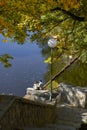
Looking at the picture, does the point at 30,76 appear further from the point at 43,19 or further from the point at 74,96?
the point at 43,19

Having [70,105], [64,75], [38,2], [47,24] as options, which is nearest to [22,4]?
[38,2]

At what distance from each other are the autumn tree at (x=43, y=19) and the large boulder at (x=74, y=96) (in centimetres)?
273

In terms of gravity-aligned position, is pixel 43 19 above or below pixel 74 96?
above

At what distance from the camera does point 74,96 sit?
1969cm

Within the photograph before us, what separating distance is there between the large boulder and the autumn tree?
2734mm

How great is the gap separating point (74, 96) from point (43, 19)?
411 centimetres

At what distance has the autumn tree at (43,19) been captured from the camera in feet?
41.4

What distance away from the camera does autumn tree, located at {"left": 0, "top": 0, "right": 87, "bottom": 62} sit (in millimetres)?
12633

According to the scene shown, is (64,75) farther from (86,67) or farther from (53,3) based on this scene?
(53,3)

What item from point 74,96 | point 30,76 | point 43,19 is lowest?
point 74,96

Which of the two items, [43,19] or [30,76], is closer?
[43,19]

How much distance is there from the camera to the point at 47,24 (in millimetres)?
19250

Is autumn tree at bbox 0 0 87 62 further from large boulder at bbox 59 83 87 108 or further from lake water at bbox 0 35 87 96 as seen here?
lake water at bbox 0 35 87 96

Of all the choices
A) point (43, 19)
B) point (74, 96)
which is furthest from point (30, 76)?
point (43, 19)
